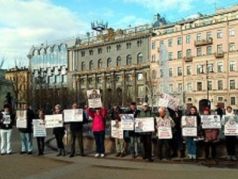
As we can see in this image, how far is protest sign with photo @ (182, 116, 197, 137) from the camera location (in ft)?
55.7

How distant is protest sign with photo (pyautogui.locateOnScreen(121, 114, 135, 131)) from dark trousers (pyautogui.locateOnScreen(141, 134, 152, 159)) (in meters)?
0.65

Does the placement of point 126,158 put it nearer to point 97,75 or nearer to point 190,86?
point 190,86

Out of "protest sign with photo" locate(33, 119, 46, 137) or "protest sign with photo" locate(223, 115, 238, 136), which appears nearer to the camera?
"protest sign with photo" locate(223, 115, 238, 136)

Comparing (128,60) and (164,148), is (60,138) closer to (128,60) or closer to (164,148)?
(164,148)

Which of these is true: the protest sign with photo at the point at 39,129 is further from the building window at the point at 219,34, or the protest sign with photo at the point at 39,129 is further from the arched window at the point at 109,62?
the arched window at the point at 109,62

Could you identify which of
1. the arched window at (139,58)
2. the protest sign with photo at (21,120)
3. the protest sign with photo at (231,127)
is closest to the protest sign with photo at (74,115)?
the protest sign with photo at (21,120)

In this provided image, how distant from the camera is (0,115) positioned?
19609 millimetres

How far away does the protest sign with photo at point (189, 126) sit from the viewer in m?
17.0

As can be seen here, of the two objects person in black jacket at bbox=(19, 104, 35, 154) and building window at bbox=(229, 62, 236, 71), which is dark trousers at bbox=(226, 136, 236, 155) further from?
building window at bbox=(229, 62, 236, 71)

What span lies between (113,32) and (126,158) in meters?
120

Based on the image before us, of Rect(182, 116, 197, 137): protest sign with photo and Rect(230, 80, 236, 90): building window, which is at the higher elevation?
Rect(230, 80, 236, 90): building window

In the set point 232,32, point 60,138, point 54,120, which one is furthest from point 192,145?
point 232,32

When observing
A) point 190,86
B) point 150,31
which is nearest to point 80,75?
point 150,31

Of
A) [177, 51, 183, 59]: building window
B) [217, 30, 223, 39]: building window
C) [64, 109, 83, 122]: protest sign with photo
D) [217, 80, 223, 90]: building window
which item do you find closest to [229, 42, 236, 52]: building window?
[217, 30, 223, 39]: building window
